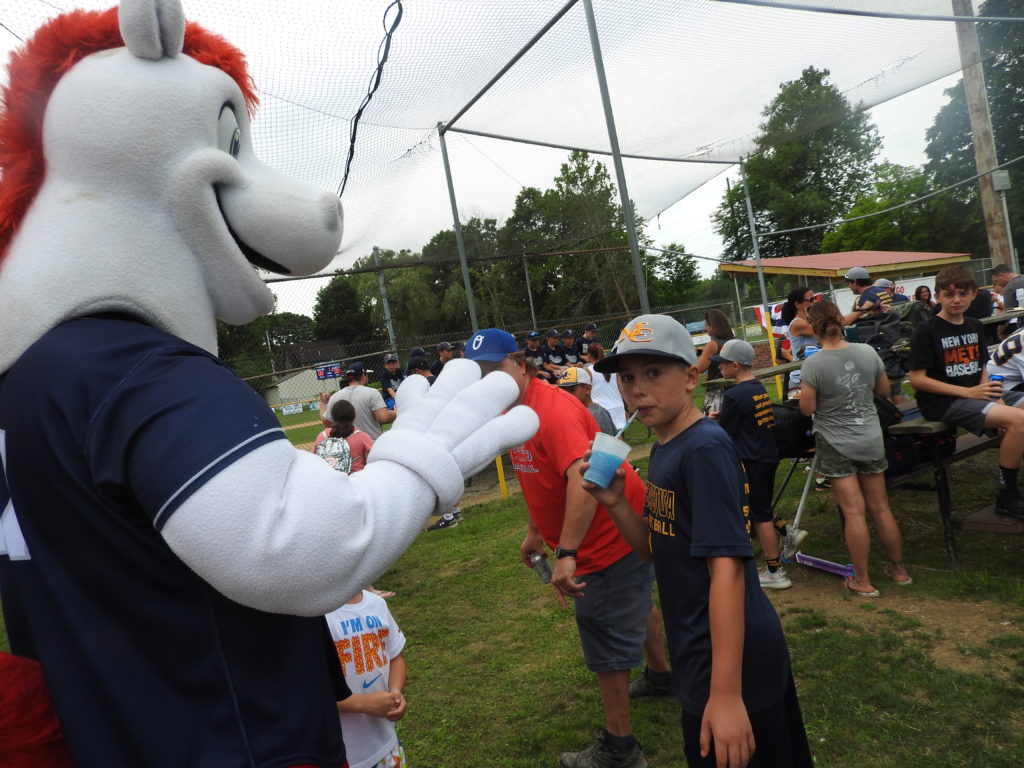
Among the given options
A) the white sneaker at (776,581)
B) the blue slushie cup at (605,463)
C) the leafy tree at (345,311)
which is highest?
the leafy tree at (345,311)

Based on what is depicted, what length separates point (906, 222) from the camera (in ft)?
131

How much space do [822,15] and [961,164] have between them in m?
42.7

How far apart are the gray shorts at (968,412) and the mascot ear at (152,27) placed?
5080 millimetres

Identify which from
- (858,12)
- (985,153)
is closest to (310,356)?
(858,12)

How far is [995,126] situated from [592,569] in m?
42.2

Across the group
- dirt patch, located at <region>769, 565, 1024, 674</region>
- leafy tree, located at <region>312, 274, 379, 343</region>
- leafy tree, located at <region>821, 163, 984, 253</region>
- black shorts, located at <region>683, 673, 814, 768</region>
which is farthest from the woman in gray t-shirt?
leafy tree, located at <region>821, 163, 984, 253</region>

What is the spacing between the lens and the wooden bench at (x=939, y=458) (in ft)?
14.6

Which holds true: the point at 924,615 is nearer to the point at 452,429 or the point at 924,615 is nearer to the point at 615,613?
the point at 615,613

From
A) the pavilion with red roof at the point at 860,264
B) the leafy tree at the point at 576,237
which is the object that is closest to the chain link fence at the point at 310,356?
the leafy tree at the point at 576,237

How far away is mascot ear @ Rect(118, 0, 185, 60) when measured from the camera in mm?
1060

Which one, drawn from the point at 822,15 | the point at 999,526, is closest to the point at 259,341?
the point at 822,15

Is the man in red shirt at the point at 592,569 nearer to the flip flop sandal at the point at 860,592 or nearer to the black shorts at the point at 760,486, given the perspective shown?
the black shorts at the point at 760,486

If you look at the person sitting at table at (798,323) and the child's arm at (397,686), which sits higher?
the person sitting at table at (798,323)

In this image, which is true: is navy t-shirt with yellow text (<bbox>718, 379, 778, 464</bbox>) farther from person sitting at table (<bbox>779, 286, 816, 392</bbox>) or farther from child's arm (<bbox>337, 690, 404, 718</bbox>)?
child's arm (<bbox>337, 690, 404, 718</bbox>)
